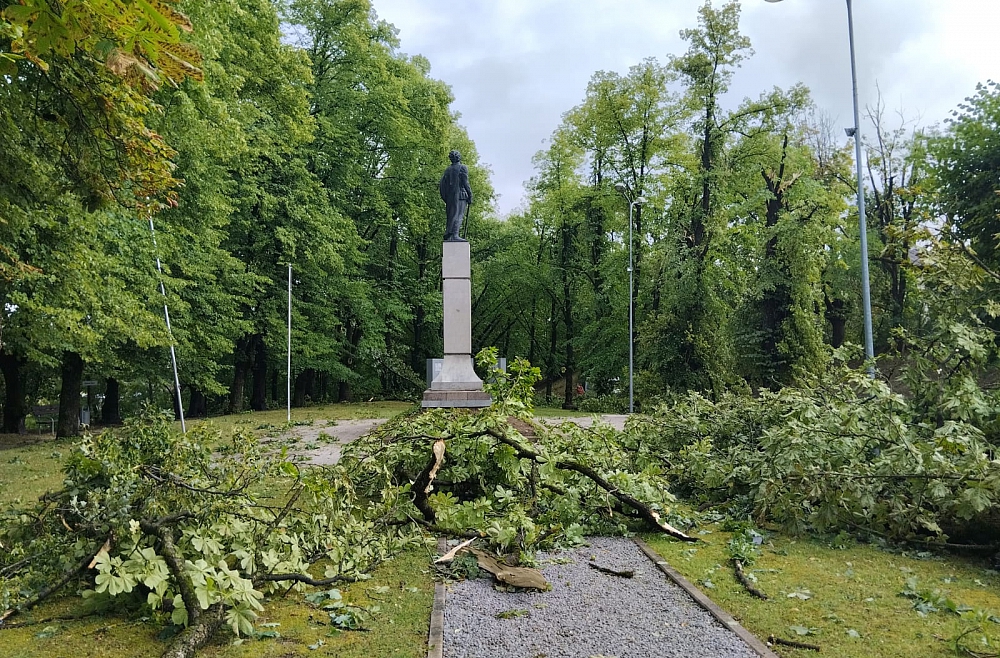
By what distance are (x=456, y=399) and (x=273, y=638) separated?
10.5m

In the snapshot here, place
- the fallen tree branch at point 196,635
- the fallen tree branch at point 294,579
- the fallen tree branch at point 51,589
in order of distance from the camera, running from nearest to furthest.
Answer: the fallen tree branch at point 196,635, the fallen tree branch at point 51,589, the fallen tree branch at point 294,579

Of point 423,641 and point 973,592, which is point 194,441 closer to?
point 423,641

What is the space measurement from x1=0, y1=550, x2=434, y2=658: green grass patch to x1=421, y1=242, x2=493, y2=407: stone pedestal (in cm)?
1008

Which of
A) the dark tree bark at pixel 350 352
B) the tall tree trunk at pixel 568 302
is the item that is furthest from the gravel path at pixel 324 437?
the tall tree trunk at pixel 568 302

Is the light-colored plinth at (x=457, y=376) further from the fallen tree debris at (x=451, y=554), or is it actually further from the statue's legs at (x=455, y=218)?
the fallen tree debris at (x=451, y=554)

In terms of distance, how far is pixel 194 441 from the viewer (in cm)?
650

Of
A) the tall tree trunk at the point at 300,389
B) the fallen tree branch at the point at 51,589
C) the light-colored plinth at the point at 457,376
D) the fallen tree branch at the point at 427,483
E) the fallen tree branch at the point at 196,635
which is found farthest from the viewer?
the tall tree trunk at the point at 300,389

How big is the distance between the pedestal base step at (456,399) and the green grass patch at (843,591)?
792 cm

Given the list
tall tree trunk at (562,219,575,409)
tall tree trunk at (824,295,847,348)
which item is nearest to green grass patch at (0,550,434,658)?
tall tree trunk at (562,219,575,409)

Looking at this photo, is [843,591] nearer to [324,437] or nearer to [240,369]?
[324,437]

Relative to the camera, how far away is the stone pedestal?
1498 cm

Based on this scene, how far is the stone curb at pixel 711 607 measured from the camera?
397 centimetres

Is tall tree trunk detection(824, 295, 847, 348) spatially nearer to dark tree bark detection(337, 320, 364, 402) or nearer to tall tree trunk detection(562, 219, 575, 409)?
tall tree trunk detection(562, 219, 575, 409)

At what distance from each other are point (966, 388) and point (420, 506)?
5.48m
